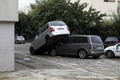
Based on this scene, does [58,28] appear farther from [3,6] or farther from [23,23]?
[23,23]

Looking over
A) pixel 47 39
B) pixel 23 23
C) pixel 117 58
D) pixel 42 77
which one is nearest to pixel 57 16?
pixel 47 39

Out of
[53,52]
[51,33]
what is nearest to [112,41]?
[53,52]

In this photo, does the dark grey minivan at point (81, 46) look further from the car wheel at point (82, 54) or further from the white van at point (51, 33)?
the white van at point (51, 33)

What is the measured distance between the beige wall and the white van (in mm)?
6185

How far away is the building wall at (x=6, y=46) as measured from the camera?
9.95 m

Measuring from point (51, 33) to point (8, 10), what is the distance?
6.45 meters

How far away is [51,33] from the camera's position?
52.6 feet

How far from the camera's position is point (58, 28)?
52.9 ft

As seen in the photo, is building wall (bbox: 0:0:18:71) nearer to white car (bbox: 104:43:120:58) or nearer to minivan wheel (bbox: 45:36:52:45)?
minivan wheel (bbox: 45:36:52:45)

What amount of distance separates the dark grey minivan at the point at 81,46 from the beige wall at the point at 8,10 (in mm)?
7064

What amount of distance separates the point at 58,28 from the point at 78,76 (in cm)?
731

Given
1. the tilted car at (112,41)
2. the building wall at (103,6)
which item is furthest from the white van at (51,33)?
the building wall at (103,6)

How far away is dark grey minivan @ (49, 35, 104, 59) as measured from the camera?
50.8ft

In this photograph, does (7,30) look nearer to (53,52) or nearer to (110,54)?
(53,52)
